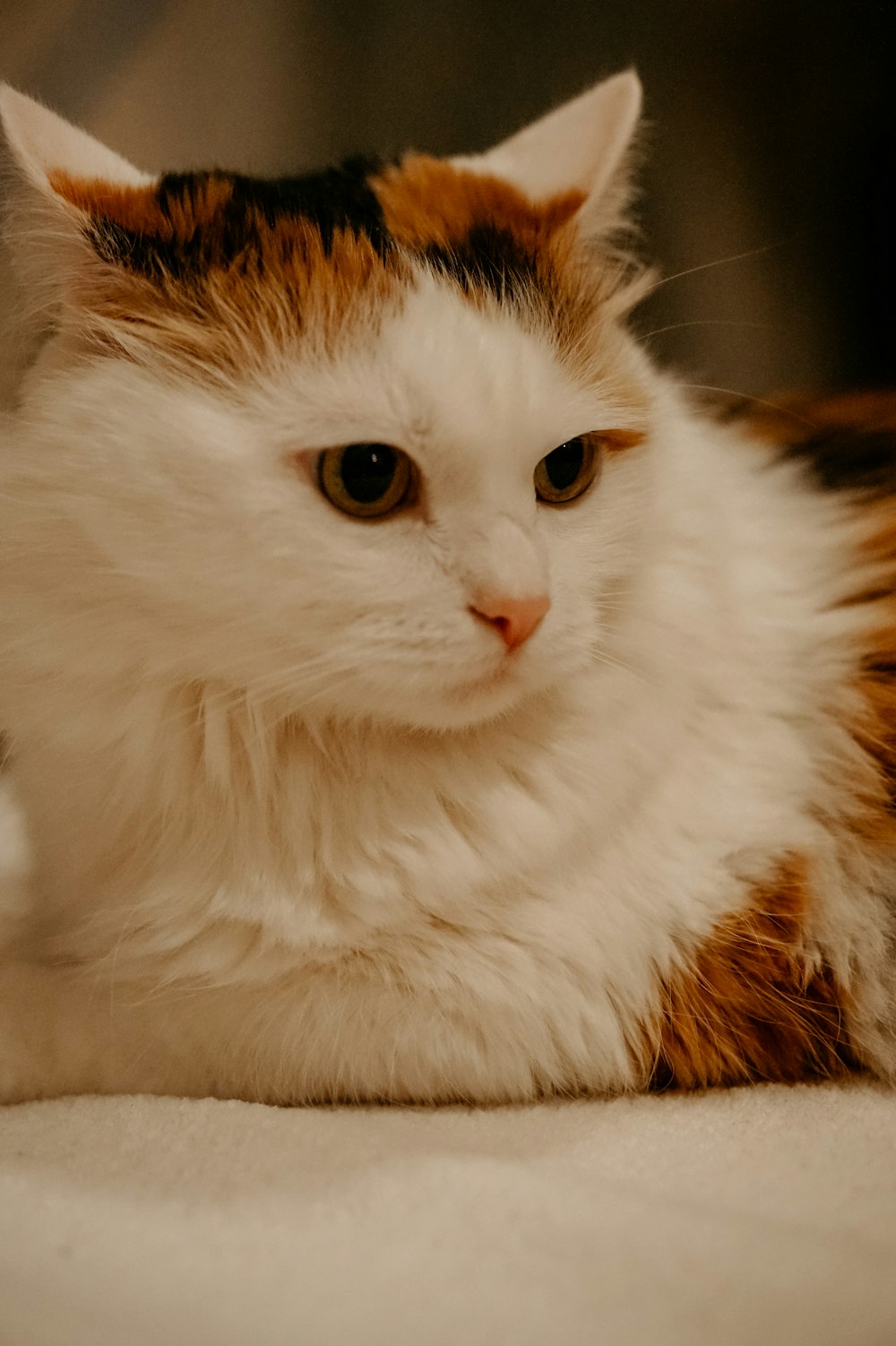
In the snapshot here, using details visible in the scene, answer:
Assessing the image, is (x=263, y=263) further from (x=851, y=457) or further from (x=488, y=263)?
(x=851, y=457)

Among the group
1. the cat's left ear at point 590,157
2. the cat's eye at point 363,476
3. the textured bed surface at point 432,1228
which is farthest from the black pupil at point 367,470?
the textured bed surface at point 432,1228

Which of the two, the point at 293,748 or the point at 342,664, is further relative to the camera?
the point at 293,748

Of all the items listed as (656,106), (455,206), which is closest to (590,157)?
(455,206)

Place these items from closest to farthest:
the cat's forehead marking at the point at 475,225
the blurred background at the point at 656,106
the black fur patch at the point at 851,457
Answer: the cat's forehead marking at the point at 475,225
the black fur patch at the point at 851,457
the blurred background at the point at 656,106

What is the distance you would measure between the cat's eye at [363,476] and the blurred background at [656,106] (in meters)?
0.99

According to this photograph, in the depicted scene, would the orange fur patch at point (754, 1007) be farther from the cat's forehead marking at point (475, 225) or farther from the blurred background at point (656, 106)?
the blurred background at point (656, 106)

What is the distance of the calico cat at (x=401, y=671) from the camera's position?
2.52 feet

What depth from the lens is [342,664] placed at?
758 millimetres

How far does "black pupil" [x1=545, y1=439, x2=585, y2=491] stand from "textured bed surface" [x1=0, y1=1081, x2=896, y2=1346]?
0.59 meters

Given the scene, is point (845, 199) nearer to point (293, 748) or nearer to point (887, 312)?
point (887, 312)

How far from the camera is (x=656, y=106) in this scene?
1.71 metres

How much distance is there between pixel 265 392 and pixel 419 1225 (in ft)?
2.14

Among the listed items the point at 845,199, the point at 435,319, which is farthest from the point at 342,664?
the point at 845,199

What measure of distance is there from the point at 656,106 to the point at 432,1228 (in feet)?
5.82
